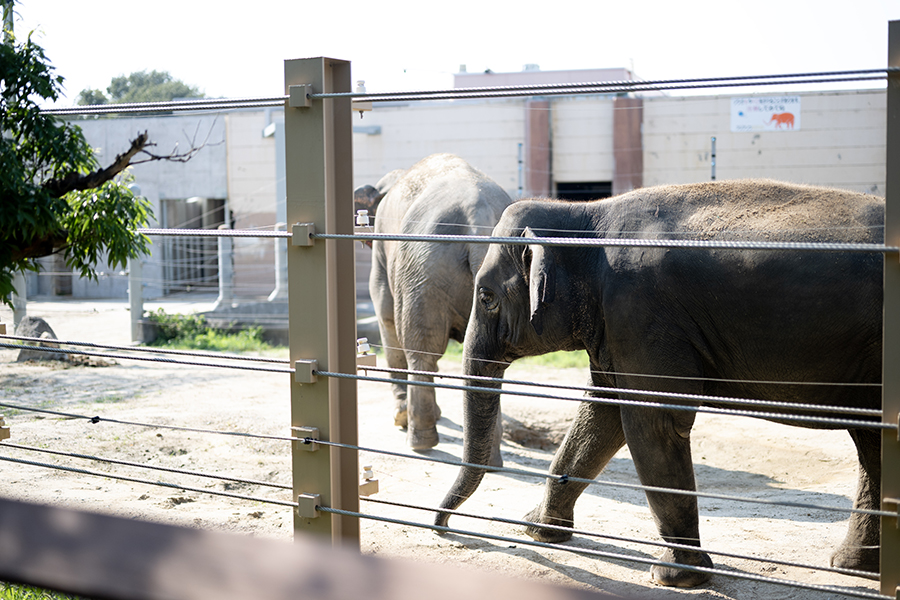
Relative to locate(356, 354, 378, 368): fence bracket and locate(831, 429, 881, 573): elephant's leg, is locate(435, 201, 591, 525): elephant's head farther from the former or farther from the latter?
locate(831, 429, 881, 573): elephant's leg

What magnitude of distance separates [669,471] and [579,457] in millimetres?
596

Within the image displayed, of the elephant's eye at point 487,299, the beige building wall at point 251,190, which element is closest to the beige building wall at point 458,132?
the beige building wall at point 251,190

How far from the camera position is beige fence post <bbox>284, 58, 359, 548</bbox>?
8.01 feet

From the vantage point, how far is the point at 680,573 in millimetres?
3357

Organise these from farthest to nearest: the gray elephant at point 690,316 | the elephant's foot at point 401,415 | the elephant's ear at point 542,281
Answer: the elephant's foot at point 401,415 < the elephant's ear at point 542,281 < the gray elephant at point 690,316

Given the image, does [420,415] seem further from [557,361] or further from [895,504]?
[895,504]

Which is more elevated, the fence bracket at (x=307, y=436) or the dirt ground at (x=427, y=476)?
the fence bracket at (x=307, y=436)

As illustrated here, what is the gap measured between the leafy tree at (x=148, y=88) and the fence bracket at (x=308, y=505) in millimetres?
A: 42013

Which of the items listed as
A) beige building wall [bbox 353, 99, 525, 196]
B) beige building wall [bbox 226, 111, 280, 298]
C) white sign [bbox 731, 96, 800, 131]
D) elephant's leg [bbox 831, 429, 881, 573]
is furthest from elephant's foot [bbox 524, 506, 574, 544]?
beige building wall [bbox 226, 111, 280, 298]

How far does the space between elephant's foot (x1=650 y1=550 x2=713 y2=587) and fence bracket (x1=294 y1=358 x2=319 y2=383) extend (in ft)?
5.65

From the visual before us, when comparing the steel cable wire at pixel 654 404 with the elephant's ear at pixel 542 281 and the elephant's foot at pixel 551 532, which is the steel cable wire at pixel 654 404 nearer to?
the elephant's ear at pixel 542 281

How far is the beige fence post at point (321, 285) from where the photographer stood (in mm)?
2441

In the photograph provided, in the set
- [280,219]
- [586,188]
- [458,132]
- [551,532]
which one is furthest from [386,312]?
[586,188]

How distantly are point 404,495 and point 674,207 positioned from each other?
236cm
